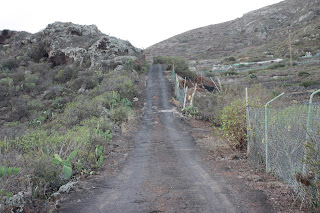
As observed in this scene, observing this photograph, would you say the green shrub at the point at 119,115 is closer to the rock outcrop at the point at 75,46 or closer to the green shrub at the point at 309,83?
the rock outcrop at the point at 75,46

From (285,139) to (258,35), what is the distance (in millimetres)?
88531

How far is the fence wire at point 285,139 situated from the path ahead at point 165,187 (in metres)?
1.10

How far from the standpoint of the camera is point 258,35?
85.0m

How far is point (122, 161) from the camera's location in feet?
27.9

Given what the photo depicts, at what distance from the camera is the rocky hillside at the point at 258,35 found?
60753mm

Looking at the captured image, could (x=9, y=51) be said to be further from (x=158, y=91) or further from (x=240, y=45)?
(x=240, y=45)

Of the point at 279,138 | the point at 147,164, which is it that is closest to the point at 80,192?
the point at 147,164

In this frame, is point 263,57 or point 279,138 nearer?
point 279,138

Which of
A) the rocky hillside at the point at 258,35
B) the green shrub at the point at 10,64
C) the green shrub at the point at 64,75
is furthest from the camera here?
the rocky hillside at the point at 258,35

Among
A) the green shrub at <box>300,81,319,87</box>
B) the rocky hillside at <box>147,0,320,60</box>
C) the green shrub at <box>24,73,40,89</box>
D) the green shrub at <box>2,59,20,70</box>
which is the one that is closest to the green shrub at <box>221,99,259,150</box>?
the green shrub at <box>300,81,319,87</box>

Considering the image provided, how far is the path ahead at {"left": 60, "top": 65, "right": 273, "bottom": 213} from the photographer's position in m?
4.65

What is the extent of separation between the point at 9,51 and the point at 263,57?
50409 mm

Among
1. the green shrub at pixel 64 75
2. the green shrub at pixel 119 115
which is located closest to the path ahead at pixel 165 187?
the green shrub at pixel 119 115

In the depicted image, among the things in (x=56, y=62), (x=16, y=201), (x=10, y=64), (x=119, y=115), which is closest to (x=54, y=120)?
(x=119, y=115)
